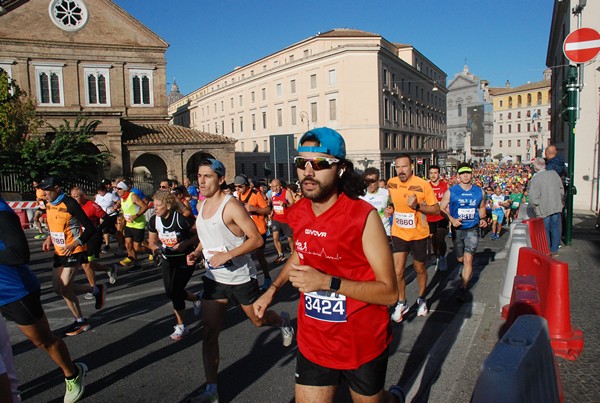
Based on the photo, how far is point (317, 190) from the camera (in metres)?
2.61

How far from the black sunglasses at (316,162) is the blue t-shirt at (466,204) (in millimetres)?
5019

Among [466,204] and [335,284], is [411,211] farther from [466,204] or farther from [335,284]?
[335,284]

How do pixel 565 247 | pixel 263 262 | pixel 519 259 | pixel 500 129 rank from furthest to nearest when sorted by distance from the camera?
pixel 500 129
pixel 565 247
pixel 263 262
pixel 519 259

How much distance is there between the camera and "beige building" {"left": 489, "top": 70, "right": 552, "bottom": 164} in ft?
315

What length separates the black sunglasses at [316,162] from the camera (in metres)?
2.60

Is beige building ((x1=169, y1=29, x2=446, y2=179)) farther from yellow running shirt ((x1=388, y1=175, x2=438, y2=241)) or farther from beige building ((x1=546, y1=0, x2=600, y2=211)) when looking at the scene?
yellow running shirt ((x1=388, y1=175, x2=438, y2=241))

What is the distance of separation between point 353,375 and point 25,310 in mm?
2910

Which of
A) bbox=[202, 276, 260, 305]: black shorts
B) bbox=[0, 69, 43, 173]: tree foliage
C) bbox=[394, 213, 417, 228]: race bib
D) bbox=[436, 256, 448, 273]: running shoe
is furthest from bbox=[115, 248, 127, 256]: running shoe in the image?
bbox=[0, 69, 43, 173]: tree foliage

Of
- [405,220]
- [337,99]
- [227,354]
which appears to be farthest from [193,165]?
[227,354]

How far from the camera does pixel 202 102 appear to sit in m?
77.1

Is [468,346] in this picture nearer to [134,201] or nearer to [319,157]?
[319,157]

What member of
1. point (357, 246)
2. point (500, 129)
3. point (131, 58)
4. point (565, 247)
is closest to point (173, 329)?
point (357, 246)

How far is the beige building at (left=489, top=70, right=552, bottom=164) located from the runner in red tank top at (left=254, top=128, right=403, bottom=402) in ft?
334

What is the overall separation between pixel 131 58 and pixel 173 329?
110 ft
